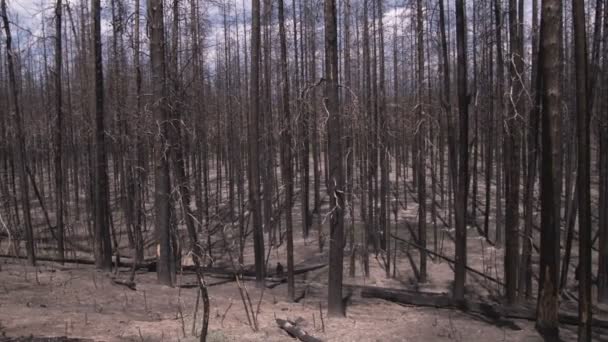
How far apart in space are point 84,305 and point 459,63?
8643 mm

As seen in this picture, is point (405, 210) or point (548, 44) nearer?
point (548, 44)

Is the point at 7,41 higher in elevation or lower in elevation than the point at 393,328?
higher

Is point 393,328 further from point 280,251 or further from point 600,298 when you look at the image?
point 280,251

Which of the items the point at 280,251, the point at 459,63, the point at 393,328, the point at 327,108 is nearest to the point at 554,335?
the point at 393,328

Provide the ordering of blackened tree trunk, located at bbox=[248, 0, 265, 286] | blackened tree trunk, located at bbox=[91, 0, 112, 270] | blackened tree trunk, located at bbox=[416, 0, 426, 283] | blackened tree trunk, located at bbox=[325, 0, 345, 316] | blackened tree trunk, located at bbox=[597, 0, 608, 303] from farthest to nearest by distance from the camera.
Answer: blackened tree trunk, located at bbox=[416, 0, 426, 283], blackened tree trunk, located at bbox=[248, 0, 265, 286], blackened tree trunk, located at bbox=[91, 0, 112, 270], blackened tree trunk, located at bbox=[597, 0, 608, 303], blackened tree trunk, located at bbox=[325, 0, 345, 316]

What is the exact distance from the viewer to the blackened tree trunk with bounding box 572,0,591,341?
17.7ft

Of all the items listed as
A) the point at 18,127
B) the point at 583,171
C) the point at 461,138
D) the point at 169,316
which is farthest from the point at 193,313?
the point at 18,127

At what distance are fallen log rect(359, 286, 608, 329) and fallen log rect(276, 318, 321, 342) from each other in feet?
12.2

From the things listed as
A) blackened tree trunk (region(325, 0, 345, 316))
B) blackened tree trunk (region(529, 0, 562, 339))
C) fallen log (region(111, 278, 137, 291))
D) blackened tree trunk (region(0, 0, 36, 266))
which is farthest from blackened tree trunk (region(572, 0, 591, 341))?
blackened tree trunk (region(0, 0, 36, 266))

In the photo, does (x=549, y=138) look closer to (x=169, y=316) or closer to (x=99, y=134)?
(x=169, y=316)

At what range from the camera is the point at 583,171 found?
5492mm

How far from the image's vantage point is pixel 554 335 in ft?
19.8

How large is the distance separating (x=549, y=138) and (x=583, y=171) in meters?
0.59

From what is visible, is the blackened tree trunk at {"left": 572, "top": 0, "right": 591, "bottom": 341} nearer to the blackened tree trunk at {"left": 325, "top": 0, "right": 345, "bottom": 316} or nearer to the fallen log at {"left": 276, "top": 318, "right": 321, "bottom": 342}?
the fallen log at {"left": 276, "top": 318, "right": 321, "bottom": 342}
